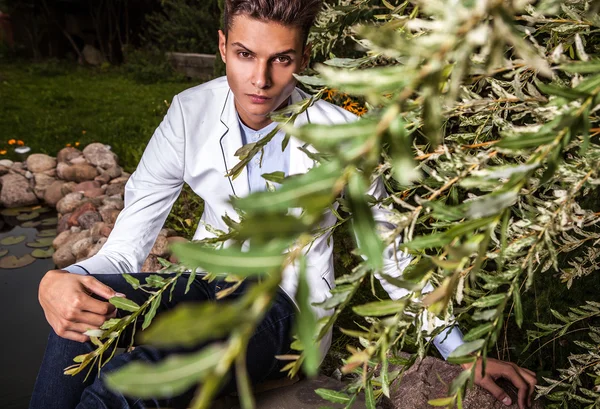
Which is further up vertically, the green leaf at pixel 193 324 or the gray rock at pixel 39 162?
the green leaf at pixel 193 324

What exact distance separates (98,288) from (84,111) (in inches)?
239

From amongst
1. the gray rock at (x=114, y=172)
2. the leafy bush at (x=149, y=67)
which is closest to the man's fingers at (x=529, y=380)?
the gray rock at (x=114, y=172)

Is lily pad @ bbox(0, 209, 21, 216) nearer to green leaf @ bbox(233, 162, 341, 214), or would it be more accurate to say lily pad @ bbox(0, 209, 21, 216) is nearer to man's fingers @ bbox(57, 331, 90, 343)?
man's fingers @ bbox(57, 331, 90, 343)

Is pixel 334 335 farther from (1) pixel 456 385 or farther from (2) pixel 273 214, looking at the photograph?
(2) pixel 273 214

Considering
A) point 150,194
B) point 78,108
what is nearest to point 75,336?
point 150,194

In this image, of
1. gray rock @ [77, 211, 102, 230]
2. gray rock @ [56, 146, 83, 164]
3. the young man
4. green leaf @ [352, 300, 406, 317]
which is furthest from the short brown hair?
gray rock @ [56, 146, 83, 164]

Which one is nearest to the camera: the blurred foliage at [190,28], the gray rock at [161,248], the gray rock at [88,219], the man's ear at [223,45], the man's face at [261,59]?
the man's face at [261,59]

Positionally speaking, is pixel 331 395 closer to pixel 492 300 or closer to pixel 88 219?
pixel 492 300

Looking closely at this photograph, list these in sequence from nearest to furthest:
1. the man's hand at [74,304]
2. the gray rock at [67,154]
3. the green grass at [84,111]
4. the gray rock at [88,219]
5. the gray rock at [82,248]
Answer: the man's hand at [74,304] → the gray rock at [82,248] → the gray rock at [88,219] → the gray rock at [67,154] → the green grass at [84,111]

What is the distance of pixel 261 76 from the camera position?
185 centimetres

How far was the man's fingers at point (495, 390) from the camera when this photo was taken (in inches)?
66.2

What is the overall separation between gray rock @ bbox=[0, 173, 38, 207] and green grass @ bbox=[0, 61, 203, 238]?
29.0 inches

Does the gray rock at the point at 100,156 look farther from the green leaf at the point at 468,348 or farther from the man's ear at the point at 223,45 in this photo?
the green leaf at the point at 468,348

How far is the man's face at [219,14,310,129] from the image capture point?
6.01 feet
